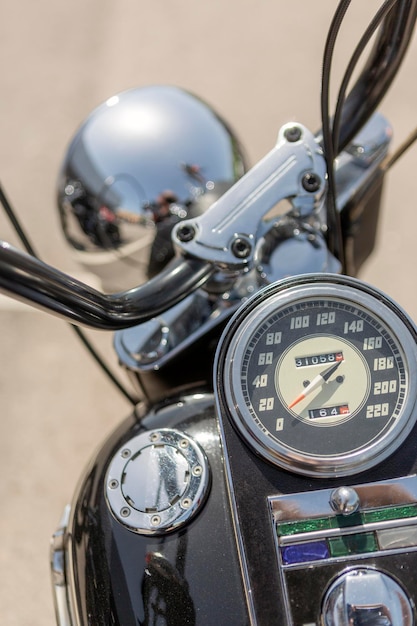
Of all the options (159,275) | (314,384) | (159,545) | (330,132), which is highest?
(330,132)

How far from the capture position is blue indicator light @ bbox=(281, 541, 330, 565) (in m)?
0.90

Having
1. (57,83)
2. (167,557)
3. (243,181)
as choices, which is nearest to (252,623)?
(167,557)

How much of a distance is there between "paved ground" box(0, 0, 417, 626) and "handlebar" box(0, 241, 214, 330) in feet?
4.52

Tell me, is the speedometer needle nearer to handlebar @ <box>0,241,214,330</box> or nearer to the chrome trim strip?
the chrome trim strip

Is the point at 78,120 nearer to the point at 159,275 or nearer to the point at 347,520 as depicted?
the point at 159,275

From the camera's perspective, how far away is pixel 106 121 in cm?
171

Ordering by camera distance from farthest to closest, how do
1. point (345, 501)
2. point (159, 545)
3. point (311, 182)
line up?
point (311, 182) < point (159, 545) < point (345, 501)

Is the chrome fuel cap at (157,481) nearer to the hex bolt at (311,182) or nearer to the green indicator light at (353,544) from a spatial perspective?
the green indicator light at (353,544)

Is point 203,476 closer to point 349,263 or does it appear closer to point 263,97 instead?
point 349,263

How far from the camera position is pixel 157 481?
1028 mm

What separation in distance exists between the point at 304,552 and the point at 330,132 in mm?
607

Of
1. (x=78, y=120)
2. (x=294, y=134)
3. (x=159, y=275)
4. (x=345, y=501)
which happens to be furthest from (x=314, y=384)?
(x=78, y=120)

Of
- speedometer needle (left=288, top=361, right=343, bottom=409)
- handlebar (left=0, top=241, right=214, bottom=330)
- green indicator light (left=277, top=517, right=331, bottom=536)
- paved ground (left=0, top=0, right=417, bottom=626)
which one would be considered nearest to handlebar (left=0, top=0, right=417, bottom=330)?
handlebar (left=0, top=241, right=214, bottom=330)

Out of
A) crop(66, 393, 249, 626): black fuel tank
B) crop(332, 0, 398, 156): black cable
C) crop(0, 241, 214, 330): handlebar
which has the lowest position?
crop(66, 393, 249, 626): black fuel tank
